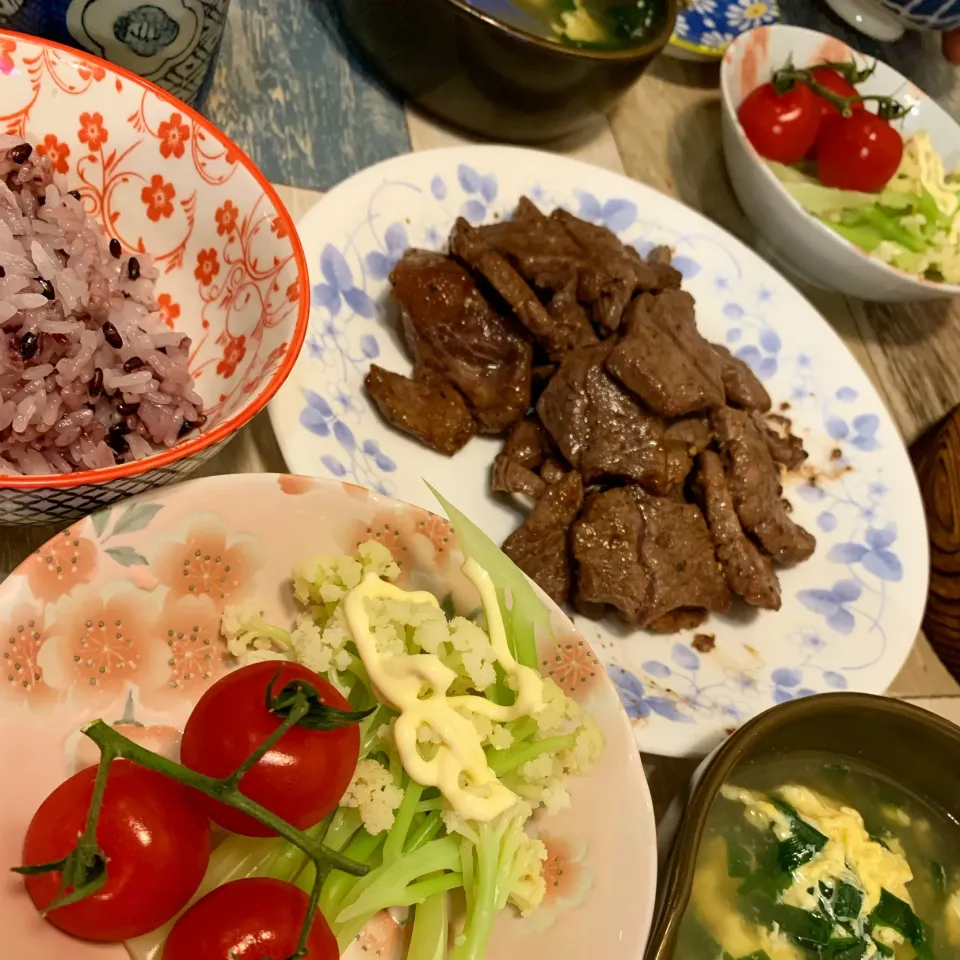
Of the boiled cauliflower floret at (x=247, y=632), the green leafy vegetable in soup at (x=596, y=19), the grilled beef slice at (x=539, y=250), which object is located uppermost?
the green leafy vegetable in soup at (x=596, y=19)

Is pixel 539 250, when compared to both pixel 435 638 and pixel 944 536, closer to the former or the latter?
pixel 435 638

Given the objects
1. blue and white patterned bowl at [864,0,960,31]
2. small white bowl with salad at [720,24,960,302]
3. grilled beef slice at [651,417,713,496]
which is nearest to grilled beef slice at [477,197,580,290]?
grilled beef slice at [651,417,713,496]

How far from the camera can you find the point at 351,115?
2.12 meters

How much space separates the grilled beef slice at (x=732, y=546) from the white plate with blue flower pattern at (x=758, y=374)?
0.08 m

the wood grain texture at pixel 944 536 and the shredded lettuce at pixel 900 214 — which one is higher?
the shredded lettuce at pixel 900 214

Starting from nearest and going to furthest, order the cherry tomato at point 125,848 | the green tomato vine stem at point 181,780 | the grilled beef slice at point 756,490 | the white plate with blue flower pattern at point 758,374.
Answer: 1. the green tomato vine stem at point 181,780
2. the cherry tomato at point 125,848
3. the white plate with blue flower pattern at point 758,374
4. the grilled beef slice at point 756,490

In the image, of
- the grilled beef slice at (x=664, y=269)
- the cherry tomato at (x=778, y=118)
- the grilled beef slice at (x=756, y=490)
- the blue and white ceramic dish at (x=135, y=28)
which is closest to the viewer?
the blue and white ceramic dish at (x=135, y=28)

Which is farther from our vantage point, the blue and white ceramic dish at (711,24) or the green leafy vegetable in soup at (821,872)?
the blue and white ceramic dish at (711,24)

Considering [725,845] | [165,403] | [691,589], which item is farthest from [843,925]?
[165,403]

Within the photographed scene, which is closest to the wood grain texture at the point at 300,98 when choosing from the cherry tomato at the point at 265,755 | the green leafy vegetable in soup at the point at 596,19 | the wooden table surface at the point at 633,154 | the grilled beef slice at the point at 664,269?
the wooden table surface at the point at 633,154

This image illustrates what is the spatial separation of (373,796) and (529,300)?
1075 mm

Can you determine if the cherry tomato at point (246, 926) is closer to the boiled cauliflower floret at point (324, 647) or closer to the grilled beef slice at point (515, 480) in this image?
the boiled cauliflower floret at point (324, 647)

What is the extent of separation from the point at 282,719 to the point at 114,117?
97 cm

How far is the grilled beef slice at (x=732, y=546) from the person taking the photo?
1749 millimetres
